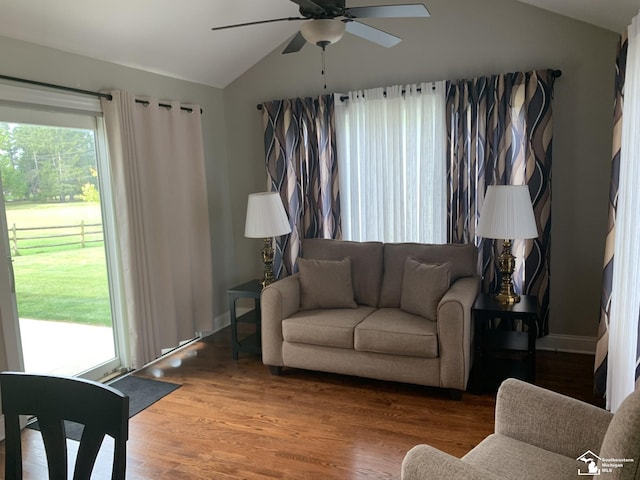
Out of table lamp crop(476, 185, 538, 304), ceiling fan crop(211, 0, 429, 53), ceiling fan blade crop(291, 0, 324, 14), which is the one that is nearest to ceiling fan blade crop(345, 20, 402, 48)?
ceiling fan crop(211, 0, 429, 53)

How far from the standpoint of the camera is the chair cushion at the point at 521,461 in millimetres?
1525

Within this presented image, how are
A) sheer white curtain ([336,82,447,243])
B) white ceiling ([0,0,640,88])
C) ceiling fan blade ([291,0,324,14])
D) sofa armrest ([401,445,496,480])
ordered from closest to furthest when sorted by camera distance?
sofa armrest ([401,445,496,480]) < ceiling fan blade ([291,0,324,14]) < white ceiling ([0,0,640,88]) < sheer white curtain ([336,82,447,243])

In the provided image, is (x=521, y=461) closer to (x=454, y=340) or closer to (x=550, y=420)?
(x=550, y=420)

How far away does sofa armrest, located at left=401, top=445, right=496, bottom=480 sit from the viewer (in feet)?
4.41

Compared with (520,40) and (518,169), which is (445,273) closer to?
(518,169)

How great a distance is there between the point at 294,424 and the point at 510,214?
193cm

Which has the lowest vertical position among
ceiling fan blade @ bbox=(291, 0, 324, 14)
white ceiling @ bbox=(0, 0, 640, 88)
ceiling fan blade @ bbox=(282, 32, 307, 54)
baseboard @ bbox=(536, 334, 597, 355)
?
baseboard @ bbox=(536, 334, 597, 355)

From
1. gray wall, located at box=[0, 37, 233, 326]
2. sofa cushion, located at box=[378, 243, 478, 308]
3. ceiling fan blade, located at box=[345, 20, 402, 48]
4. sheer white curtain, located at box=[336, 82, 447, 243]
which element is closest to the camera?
ceiling fan blade, located at box=[345, 20, 402, 48]

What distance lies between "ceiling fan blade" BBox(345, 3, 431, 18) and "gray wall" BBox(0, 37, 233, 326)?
1958 millimetres

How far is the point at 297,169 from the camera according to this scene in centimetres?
429

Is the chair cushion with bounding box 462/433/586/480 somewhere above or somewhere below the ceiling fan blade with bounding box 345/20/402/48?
below

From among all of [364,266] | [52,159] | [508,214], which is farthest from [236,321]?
[508,214]

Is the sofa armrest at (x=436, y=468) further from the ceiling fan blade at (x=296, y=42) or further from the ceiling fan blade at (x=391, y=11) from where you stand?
the ceiling fan blade at (x=296, y=42)

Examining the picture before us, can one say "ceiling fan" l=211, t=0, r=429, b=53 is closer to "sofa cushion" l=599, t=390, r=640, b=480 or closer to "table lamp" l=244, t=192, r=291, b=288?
"table lamp" l=244, t=192, r=291, b=288
